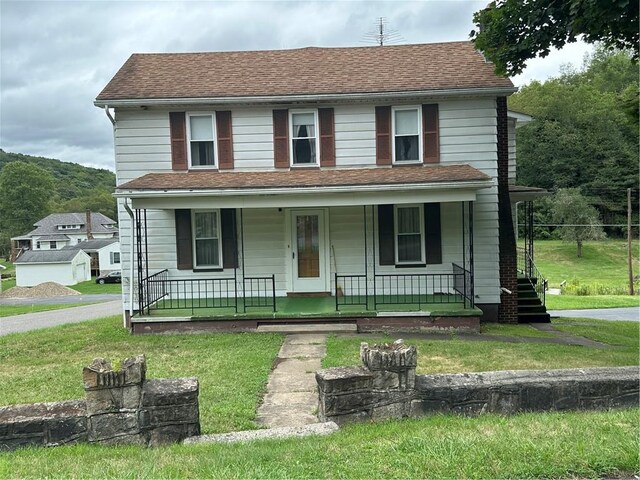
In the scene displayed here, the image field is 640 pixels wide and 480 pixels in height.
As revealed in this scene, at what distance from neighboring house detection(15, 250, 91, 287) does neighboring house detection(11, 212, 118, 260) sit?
15.7 metres

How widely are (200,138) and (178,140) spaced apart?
0.54m

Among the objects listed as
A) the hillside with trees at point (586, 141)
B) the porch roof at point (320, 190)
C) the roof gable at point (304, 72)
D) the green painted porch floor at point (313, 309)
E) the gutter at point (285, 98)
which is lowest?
the green painted porch floor at point (313, 309)

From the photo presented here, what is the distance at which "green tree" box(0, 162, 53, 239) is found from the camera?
76188 millimetres

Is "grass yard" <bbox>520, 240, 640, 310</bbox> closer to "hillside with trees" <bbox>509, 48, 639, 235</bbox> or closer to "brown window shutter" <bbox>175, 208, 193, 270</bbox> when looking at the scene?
"hillside with trees" <bbox>509, 48, 639, 235</bbox>

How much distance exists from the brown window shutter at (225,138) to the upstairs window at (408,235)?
176 inches

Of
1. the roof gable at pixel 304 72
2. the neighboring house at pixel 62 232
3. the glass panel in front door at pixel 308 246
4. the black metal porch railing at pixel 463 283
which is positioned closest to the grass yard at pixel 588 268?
the black metal porch railing at pixel 463 283

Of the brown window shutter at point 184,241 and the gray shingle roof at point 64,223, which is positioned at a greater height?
the gray shingle roof at point 64,223

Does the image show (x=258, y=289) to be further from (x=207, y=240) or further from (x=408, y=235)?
(x=408, y=235)

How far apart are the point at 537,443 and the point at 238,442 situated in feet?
7.43

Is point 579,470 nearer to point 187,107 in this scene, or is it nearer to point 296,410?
point 296,410

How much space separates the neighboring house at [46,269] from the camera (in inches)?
1743

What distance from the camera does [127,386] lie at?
12.4 ft

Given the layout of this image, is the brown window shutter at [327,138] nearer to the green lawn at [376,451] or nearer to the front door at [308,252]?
the front door at [308,252]

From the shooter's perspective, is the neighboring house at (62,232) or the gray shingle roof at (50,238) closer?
the gray shingle roof at (50,238)
